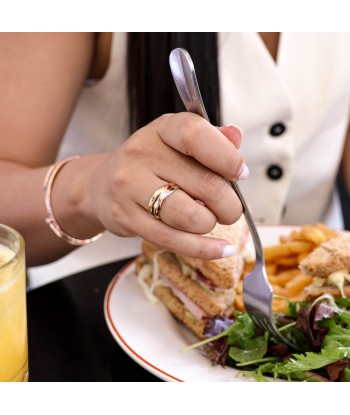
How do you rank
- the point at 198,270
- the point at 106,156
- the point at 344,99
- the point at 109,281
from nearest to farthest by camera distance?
the point at 106,156
the point at 198,270
the point at 109,281
the point at 344,99

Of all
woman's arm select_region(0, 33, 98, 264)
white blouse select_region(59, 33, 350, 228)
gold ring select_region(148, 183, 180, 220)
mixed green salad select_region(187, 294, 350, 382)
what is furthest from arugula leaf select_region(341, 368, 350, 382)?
white blouse select_region(59, 33, 350, 228)

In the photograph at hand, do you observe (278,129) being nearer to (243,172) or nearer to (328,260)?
(328,260)

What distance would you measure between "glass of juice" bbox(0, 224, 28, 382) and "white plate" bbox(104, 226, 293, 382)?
1.23ft

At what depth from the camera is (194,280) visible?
5.04 ft

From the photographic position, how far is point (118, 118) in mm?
2082

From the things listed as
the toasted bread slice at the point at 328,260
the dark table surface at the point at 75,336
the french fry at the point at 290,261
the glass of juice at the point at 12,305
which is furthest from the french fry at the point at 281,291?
the glass of juice at the point at 12,305

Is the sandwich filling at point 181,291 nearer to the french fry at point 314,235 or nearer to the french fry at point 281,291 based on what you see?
the french fry at point 281,291

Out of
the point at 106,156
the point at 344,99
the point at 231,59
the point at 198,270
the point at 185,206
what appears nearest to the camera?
the point at 185,206

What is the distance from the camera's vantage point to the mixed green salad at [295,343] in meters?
1.15

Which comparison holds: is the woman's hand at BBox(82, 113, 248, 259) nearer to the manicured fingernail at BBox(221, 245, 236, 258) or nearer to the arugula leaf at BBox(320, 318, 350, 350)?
the manicured fingernail at BBox(221, 245, 236, 258)

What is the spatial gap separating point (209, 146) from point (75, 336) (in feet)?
1.96

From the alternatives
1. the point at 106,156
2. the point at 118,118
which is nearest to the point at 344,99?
the point at 118,118

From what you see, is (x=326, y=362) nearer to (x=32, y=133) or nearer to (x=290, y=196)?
(x=32, y=133)

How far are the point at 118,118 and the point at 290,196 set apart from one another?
64 centimetres
